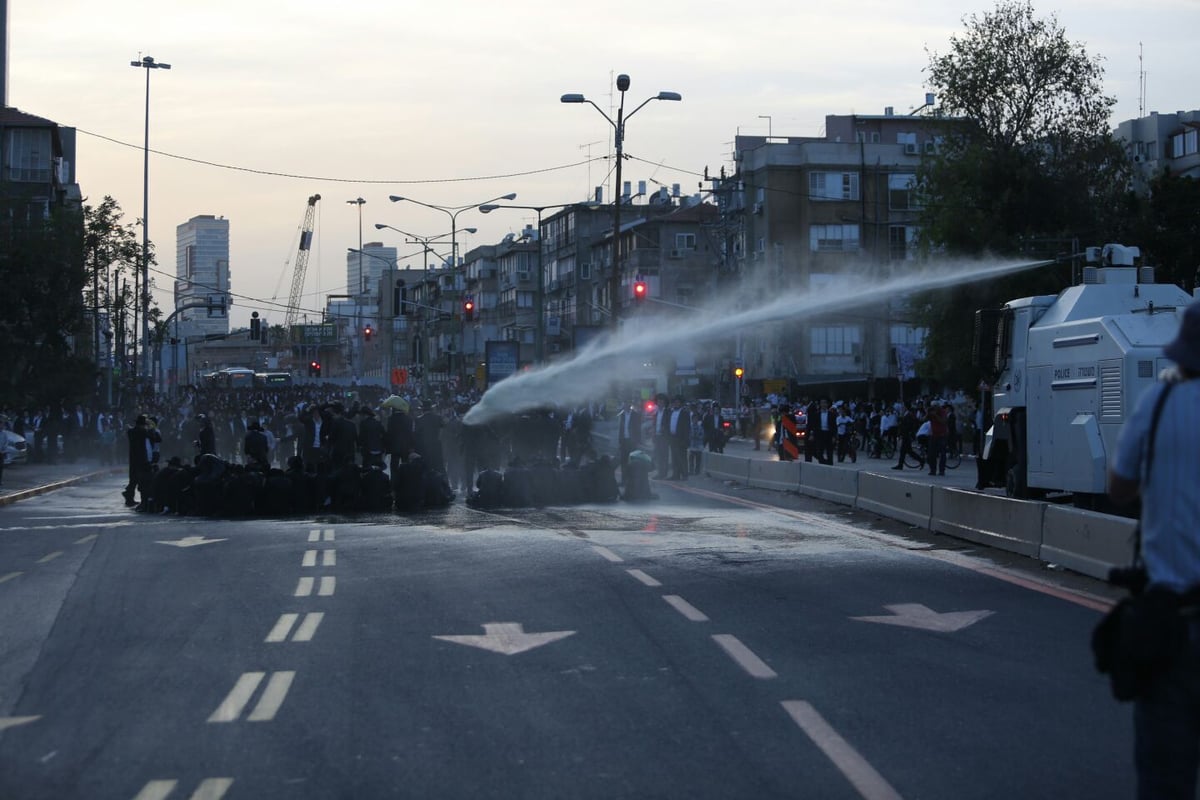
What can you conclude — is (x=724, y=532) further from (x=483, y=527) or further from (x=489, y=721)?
(x=489, y=721)

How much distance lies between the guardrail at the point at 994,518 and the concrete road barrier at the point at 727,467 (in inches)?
176

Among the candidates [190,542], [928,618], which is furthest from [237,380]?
[928,618]

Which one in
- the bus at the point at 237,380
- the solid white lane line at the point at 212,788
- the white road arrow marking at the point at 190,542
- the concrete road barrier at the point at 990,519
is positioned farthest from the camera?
the bus at the point at 237,380

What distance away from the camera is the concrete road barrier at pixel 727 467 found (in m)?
31.2

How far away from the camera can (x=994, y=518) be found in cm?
1634

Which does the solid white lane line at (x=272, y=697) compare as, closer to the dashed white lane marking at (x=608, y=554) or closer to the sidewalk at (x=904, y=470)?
the dashed white lane marking at (x=608, y=554)

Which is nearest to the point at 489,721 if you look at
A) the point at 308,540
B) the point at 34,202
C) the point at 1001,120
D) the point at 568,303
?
the point at 308,540

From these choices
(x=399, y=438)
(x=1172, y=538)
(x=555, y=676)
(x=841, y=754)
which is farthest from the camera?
(x=399, y=438)

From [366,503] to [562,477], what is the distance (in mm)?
3322

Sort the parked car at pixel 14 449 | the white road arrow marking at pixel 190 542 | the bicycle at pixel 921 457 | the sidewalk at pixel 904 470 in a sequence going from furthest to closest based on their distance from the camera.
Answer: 1. the parked car at pixel 14 449
2. the bicycle at pixel 921 457
3. the sidewalk at pixel 904 470
4. the white road arrow marking at pixel 190 542

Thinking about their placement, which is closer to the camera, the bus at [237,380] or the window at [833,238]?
the window at [833,238]

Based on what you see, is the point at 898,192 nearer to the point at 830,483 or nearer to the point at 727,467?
the point at 727,467

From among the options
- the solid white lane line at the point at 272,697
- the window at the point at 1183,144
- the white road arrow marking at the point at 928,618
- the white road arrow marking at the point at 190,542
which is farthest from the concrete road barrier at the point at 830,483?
the window at the point at 1183,144

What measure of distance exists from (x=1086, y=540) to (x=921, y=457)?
2448cm
